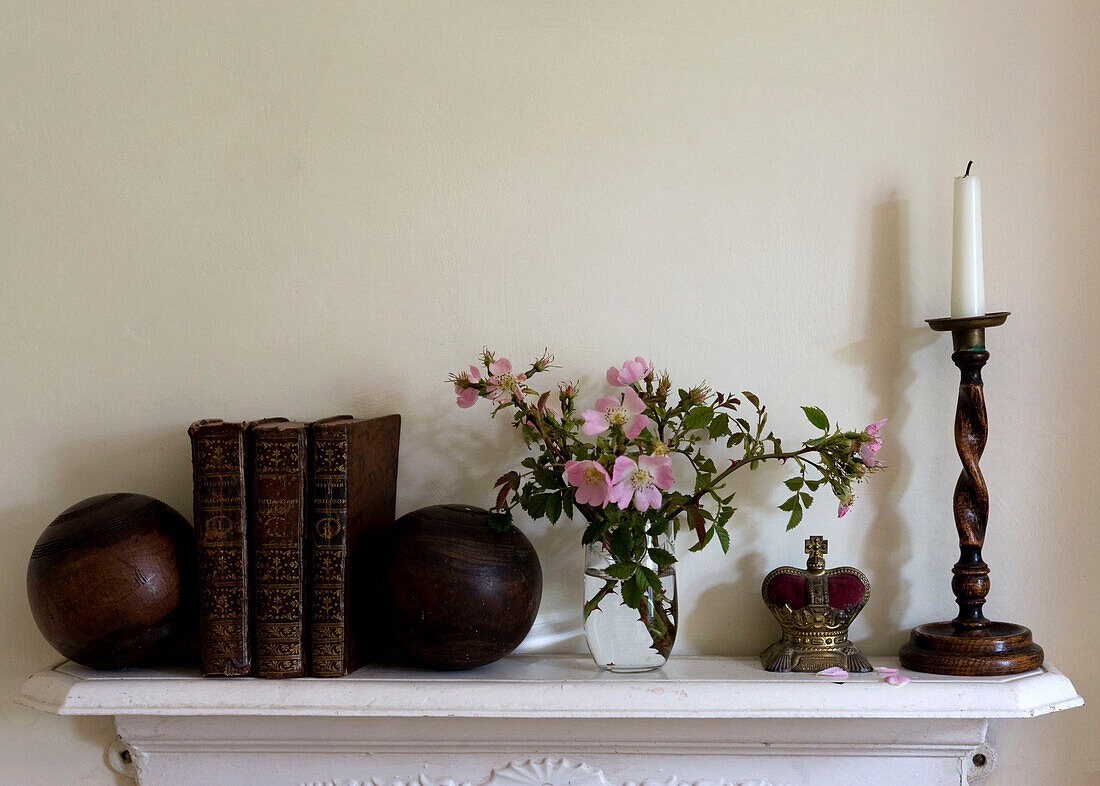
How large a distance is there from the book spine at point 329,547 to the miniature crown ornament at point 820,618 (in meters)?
0.41

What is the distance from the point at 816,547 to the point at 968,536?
5.6 inches

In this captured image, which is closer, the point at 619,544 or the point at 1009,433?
the point at 619,544

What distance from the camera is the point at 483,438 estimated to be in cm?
91

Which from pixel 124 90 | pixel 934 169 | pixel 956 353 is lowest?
pixel 956 353

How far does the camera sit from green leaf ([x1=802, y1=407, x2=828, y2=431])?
827 mm

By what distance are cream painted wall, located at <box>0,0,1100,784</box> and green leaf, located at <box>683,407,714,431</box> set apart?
0.11 meters

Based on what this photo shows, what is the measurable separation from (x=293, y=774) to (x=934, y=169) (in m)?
0.89

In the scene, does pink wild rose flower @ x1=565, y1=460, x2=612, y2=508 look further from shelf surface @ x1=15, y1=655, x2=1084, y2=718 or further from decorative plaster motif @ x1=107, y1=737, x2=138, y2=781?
decorative plaster motif @ x1=107, y1=737, x2=138, y2=781

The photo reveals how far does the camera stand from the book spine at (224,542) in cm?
Result: 79

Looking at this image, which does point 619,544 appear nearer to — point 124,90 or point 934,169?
point 934,169

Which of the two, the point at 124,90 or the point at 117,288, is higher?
the point at 124,90

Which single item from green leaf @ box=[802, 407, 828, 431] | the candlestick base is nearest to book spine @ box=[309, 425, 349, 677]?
green leaf @ box=[802, 407, 828, 431]

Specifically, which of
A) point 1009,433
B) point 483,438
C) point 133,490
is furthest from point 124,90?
point 1009,433

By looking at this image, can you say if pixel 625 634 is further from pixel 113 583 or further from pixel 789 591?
pixel 113 583
